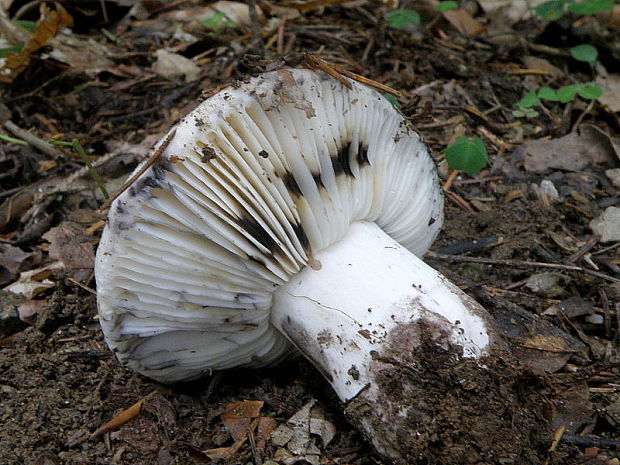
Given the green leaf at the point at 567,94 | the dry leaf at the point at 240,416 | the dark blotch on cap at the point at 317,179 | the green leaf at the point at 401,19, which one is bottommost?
the dry leaf at the point at 240,416

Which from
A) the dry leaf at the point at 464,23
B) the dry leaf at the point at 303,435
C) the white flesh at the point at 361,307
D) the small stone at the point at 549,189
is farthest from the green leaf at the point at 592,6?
the dry leaf at the point at 303,435

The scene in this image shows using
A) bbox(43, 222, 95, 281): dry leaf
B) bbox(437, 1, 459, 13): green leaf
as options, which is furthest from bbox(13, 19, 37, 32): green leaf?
bbox(437, 1, 459, 13): green leaf

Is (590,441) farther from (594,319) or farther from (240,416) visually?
(240,416)

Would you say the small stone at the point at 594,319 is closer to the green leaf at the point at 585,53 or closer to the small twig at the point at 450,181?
the small twig at the point at 450,181

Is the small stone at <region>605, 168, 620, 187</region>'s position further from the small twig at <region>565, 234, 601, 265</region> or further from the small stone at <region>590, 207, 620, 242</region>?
the small twig at <region>565, 234, 601, 265</region>

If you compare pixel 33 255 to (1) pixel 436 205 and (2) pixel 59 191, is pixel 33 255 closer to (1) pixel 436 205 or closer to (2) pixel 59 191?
(2) pixel 59 191

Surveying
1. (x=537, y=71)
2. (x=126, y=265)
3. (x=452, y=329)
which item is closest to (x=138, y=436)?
(x=126, y=265)
